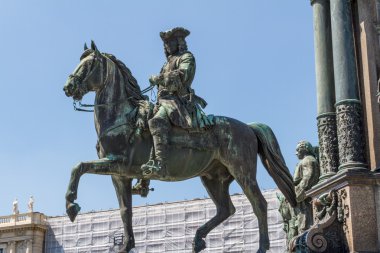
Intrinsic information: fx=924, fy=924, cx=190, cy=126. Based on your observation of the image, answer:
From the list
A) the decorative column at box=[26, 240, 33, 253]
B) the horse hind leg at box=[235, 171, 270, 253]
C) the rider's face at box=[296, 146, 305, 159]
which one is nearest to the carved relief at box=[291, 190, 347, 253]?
the horse hind leg at box=[235, 171, 270, 253]

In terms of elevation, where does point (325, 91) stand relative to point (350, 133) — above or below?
above

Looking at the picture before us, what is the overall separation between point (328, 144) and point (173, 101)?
8.95ft

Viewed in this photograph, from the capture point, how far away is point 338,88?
15.6m

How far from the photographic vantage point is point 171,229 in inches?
2144

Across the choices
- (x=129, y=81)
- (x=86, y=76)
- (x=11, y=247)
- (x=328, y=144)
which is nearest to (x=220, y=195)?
(x=328, y=144)

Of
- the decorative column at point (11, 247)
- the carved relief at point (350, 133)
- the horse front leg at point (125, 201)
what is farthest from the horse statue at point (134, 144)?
the decorative column at point (11, 247)

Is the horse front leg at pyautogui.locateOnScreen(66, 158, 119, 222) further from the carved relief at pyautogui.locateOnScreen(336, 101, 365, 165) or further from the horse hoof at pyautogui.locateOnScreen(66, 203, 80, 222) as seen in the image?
the carved relief at pyautogui.locateOnScreen(336, 101, 365, 165)

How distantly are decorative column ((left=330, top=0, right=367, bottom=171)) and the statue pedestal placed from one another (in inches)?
9.5

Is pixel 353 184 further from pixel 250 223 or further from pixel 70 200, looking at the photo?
pixel 250 223

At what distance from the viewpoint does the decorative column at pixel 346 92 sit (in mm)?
15047

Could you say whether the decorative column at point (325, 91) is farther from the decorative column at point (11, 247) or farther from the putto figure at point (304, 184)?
the decorative column at point (11, 247)

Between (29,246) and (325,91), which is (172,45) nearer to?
(325,91)

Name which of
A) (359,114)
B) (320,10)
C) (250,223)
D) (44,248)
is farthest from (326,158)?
(44,248)

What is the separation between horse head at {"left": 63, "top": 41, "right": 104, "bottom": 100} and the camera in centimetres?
1508
